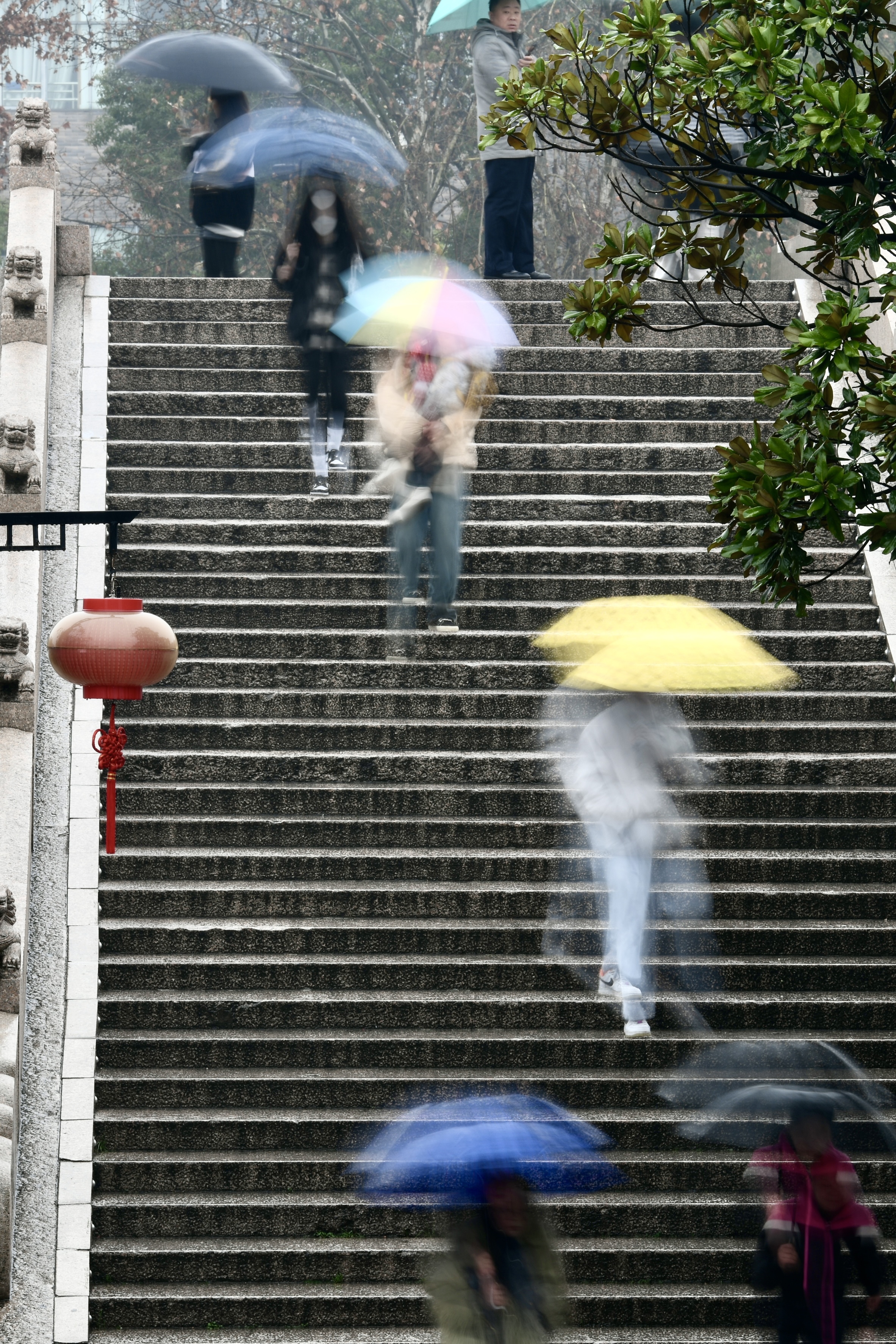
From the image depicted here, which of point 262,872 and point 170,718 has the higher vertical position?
point 170,718

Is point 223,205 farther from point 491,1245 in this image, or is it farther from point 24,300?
point 491,1245

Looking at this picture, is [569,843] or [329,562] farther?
[329,562]

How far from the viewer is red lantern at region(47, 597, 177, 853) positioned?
252 inches

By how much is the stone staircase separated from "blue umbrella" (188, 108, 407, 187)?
4.31ft

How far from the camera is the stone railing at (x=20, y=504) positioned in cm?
694

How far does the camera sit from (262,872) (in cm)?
822

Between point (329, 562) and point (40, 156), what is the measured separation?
14.5 ft

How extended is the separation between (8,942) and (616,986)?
8.28 ft

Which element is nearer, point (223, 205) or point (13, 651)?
point (13, 651)

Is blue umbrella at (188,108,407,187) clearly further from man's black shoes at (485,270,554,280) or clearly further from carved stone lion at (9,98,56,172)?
carved stone lion at (9,98,56,172)

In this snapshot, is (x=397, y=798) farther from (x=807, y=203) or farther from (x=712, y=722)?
(x=807, y=203)

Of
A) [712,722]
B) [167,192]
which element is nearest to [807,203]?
[712,722]

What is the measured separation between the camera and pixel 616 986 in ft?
24.6

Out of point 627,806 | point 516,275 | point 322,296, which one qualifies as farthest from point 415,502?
point 516,275
